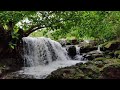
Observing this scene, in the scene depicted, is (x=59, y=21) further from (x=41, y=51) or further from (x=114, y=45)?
(x=114, y=45)

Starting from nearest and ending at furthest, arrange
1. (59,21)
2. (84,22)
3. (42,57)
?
1. (59,21)
2. (84,22)
3. (42,57)

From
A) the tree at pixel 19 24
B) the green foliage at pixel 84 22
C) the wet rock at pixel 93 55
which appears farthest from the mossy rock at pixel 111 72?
the wet rock at pixel 93 55

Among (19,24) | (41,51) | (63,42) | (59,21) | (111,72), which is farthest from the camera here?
(63,42)

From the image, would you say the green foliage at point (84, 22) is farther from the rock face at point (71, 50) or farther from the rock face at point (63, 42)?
the rock face at point (71, 50)

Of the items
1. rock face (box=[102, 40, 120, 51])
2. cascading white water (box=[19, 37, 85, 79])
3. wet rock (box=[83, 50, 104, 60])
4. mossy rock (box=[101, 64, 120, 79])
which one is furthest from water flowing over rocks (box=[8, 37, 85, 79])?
mossy rock (box=[101, 64, 120, 79])

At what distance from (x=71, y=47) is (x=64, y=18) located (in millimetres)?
3978

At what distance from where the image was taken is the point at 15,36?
7.01 metres

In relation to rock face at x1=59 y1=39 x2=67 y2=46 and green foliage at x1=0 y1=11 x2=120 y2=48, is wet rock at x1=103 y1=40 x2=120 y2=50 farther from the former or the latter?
green foliage at x1=0 y1=11 x2=120 y2=48

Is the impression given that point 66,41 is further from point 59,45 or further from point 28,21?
point 28,21

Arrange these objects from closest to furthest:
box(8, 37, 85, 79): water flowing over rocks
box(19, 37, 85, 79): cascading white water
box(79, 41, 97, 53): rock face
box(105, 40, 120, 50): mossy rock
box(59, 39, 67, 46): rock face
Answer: box(8, 37, 85, 79): water flowing over rocks → box(19, 37, 85, 79): cascading white water → box(105, 40, 120, 50): mossy rock → box(59, 39, 67, 46): rock face → box(79, 41, 97, 53): rock face

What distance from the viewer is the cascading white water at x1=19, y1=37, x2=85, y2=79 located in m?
7.43

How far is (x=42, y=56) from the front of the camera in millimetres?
8656

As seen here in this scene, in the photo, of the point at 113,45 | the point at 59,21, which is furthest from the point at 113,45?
the point at 59,21
